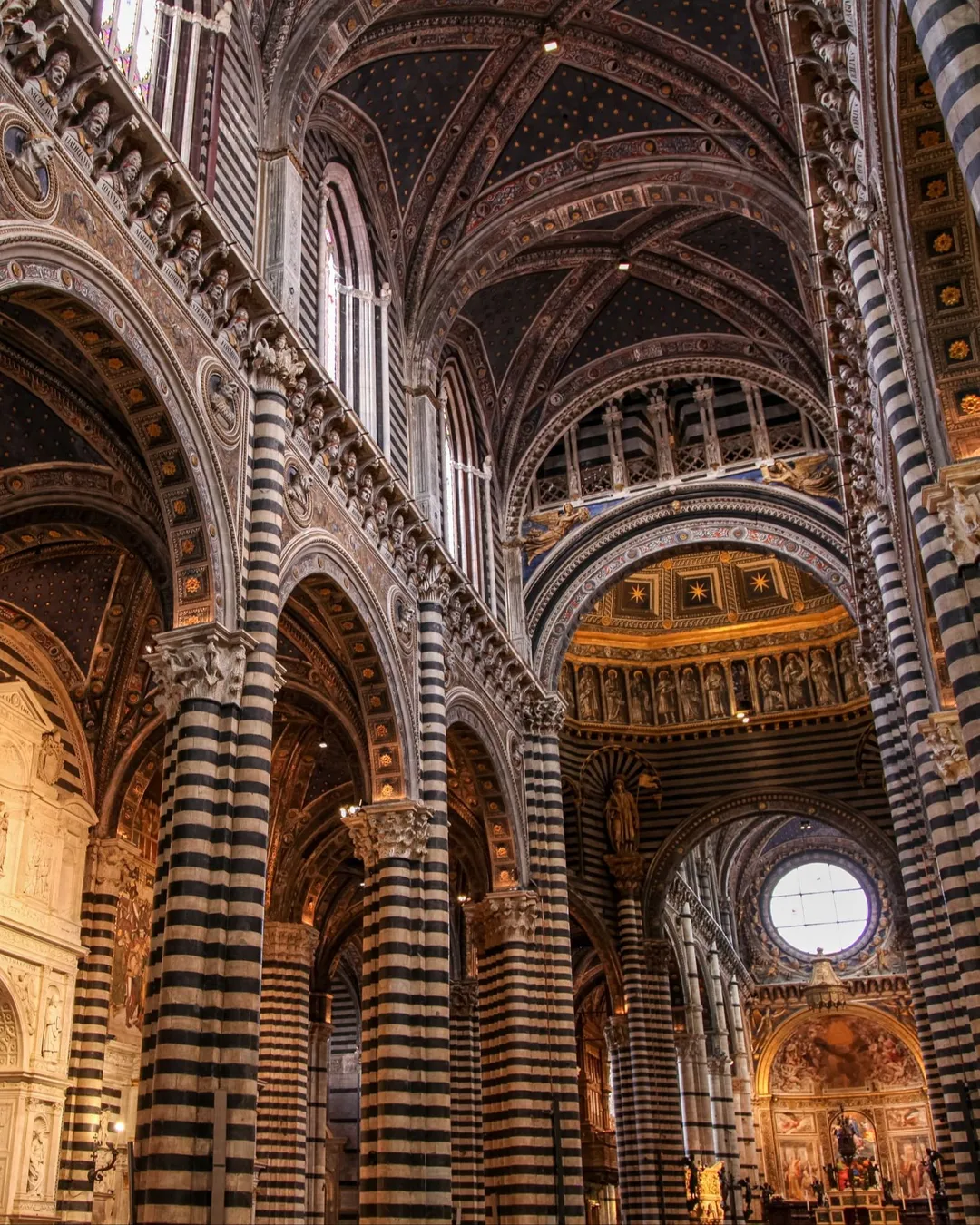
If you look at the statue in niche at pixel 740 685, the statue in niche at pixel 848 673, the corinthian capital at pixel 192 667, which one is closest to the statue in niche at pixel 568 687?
the statue in niche at pixel 740 685

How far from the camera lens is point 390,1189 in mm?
15695

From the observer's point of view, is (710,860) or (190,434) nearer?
(190,434)

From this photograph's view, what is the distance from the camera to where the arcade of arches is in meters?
11.8

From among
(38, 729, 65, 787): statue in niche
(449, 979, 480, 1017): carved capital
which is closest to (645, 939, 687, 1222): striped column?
(449, 979, 480, 1017): carved capital

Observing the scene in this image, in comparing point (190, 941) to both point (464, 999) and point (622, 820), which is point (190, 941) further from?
point (622, 820)

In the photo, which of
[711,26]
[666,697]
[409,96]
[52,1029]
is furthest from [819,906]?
[409,96]

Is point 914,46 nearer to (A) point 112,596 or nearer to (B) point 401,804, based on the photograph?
(B) point 401,804

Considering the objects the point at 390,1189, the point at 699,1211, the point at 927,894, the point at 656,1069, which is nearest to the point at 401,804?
the point at 390,1189

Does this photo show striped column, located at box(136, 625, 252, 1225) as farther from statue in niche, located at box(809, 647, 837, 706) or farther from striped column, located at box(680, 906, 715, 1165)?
striped column, located at box(680, 906, 715, 1165)

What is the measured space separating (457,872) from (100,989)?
1264 centimetres

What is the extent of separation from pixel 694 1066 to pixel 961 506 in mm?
32776

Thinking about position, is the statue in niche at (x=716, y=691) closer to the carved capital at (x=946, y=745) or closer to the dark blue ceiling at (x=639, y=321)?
the dark blue ceiling at (x=639, y=321)

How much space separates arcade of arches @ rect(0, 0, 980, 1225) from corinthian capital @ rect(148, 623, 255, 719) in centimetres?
5

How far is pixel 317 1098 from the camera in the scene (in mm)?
31000
